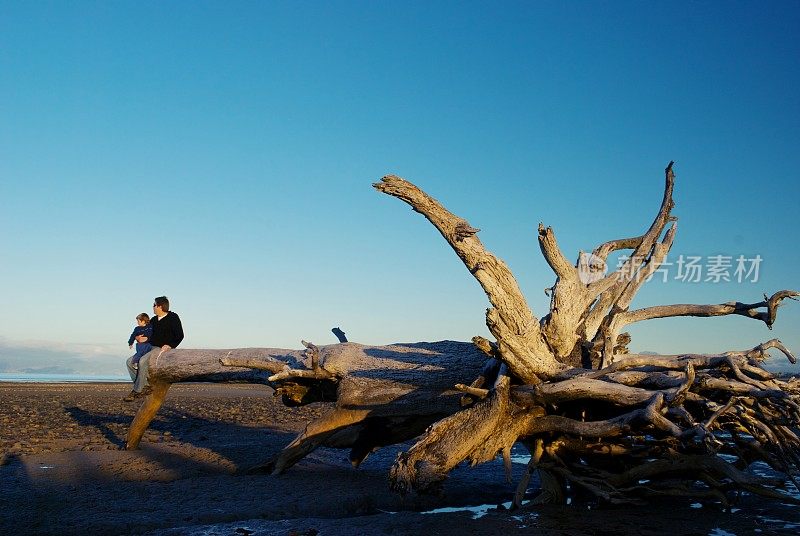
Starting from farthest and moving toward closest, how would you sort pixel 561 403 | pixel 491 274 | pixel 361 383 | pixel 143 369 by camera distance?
pixel 143 369 < pixel 361 383 < pixel 561 403 < pixel 491 274

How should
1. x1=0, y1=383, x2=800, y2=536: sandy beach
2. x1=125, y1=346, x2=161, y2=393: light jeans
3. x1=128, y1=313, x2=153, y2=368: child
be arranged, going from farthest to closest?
1. x1=128, y1=313, x2=153, y2=368: child
2. x1=125, y1=346, x2=161, y2=393: light jeans
3. x1=0, y1=383, x2=800, y2=536: sandy beach

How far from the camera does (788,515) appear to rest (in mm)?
6617

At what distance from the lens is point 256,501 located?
7090 mm

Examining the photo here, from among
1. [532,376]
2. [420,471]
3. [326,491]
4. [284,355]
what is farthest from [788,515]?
[284,355]

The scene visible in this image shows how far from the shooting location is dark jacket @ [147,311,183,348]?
10.5 meters

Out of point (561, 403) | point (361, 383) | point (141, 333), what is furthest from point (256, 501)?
point (141, 333)

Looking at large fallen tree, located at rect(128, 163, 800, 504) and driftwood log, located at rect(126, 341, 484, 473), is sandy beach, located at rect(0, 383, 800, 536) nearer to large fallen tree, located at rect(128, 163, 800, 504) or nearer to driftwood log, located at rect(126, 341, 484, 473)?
large fallen tree, located at rect(128, 163, 800, 504)

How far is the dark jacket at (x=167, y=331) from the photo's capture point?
10.5 m

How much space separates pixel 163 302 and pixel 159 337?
0.60 meters

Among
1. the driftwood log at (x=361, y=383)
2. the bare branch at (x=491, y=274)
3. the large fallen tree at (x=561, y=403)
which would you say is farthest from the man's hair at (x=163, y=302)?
the bare branch at (x=491, y=274)

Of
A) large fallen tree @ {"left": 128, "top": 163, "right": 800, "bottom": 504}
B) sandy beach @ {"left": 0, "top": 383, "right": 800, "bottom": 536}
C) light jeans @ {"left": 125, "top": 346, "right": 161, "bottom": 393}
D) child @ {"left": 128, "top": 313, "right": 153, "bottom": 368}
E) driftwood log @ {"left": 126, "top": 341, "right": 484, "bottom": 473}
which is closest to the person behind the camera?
sandy beach @ {"left": 0, "top": 383, "right": 800, "bottom": 536}

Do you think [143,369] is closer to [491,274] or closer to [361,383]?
[361,383]

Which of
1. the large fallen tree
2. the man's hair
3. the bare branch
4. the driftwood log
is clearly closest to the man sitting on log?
the man's hair

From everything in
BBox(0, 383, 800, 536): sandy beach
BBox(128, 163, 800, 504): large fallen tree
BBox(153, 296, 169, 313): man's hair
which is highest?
BBox(153, 296, 169, 313): man's hair
